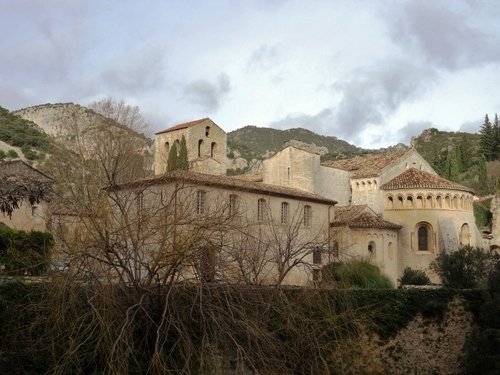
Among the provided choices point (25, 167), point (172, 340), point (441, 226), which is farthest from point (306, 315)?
point (441, 226)

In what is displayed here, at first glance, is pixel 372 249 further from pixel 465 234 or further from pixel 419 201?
pixel 465 234

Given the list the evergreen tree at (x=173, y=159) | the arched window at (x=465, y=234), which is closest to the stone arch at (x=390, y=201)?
the arched window at (x=465, y=234)

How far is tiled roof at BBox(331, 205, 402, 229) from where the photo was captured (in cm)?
3724

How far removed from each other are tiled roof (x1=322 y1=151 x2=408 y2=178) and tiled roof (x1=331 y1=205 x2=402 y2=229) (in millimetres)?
3610

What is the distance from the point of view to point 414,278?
3575cm

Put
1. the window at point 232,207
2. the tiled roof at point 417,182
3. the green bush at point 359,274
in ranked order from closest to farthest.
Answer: the window at point 232,207 < the green bush at point 359,274 < the tiled roof at point 417,182

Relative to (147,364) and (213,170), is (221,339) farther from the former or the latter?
(213,170)

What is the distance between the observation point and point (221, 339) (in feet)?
44.0

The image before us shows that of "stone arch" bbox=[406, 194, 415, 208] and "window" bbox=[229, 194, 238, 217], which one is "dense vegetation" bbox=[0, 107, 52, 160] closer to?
"window" bbox=[229, 194, 238, 217]

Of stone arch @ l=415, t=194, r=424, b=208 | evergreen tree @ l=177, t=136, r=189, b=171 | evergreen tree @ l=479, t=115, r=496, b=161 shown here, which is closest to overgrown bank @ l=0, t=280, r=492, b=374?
stone arch @ l=415, t=194, r=424, b=208

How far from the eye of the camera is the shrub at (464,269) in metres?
29.5

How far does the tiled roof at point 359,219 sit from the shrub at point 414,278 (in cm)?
319

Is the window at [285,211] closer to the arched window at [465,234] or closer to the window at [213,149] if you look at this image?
the arched window at [465,234]

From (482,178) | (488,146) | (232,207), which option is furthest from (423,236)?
(488,146)
